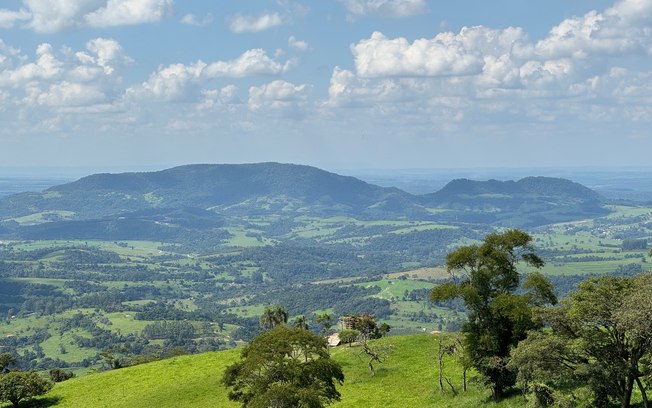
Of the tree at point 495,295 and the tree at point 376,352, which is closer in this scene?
the tree at point 495,295

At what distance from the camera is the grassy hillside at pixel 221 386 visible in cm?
5697

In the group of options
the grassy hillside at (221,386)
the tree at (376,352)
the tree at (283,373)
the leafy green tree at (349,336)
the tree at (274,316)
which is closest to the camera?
the tree at (283,373)

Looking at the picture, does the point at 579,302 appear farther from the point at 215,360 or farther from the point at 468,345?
the point at 215,360

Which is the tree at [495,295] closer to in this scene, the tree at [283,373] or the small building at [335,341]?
the tree at [283,373]

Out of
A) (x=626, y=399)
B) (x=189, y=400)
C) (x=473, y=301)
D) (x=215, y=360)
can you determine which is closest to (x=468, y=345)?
(x=473, y=301)

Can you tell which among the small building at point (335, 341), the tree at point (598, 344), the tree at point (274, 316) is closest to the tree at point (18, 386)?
the tree at point (274, 316)

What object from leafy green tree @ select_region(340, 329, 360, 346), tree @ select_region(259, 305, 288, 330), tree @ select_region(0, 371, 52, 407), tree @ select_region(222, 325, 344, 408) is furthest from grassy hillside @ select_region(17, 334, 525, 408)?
tree @ select_region(222, 325, 344, 408)

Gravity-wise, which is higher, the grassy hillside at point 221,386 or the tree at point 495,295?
the tree at point 495,295

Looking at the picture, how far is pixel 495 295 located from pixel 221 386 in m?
36.2

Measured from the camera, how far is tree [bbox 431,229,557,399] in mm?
46750

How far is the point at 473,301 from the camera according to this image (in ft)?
156

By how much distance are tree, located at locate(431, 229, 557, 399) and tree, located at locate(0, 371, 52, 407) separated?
52.5 meters

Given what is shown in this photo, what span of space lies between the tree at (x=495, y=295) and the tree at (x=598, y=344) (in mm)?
8354

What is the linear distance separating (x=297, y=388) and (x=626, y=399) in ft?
65.6
